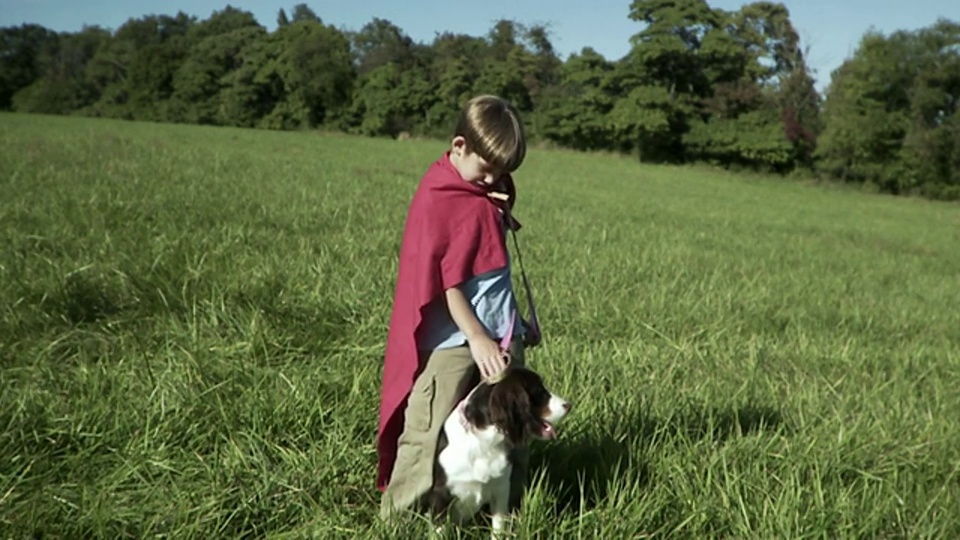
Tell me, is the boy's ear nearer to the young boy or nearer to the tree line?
the young boy

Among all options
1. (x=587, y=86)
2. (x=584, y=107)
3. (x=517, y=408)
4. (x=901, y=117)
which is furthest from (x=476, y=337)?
(x=587, y=86)

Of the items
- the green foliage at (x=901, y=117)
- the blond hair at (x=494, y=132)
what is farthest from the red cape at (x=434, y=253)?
the green foliage at (x=901, y=117)

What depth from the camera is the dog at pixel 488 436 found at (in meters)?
1.85

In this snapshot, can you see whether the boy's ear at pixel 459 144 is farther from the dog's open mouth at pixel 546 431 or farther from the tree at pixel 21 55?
the tree at pixel 21 55

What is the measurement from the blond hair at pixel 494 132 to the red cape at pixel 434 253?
0.34ft

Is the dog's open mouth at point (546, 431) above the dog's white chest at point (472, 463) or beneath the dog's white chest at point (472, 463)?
above

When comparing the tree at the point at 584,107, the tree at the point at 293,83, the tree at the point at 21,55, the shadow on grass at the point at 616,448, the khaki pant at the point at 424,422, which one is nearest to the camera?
the khaki pant at the point at 424,422

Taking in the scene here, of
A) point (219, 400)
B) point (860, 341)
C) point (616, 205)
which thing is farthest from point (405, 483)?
point (616, 205)

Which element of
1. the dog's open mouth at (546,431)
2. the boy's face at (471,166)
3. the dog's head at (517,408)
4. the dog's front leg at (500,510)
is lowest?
the dog's front leg at (500,510)

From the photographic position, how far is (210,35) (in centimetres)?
6288

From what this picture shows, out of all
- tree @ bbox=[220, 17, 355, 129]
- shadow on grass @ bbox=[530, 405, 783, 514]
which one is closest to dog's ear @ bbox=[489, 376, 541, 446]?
shadow on grass @ bbox=[530, 405, 783, 514]

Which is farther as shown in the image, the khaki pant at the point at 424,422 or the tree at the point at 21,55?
the tree at the point at 21,55

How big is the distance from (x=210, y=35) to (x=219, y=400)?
2649 inches

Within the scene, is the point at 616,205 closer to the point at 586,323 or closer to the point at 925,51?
the point at 586,323
